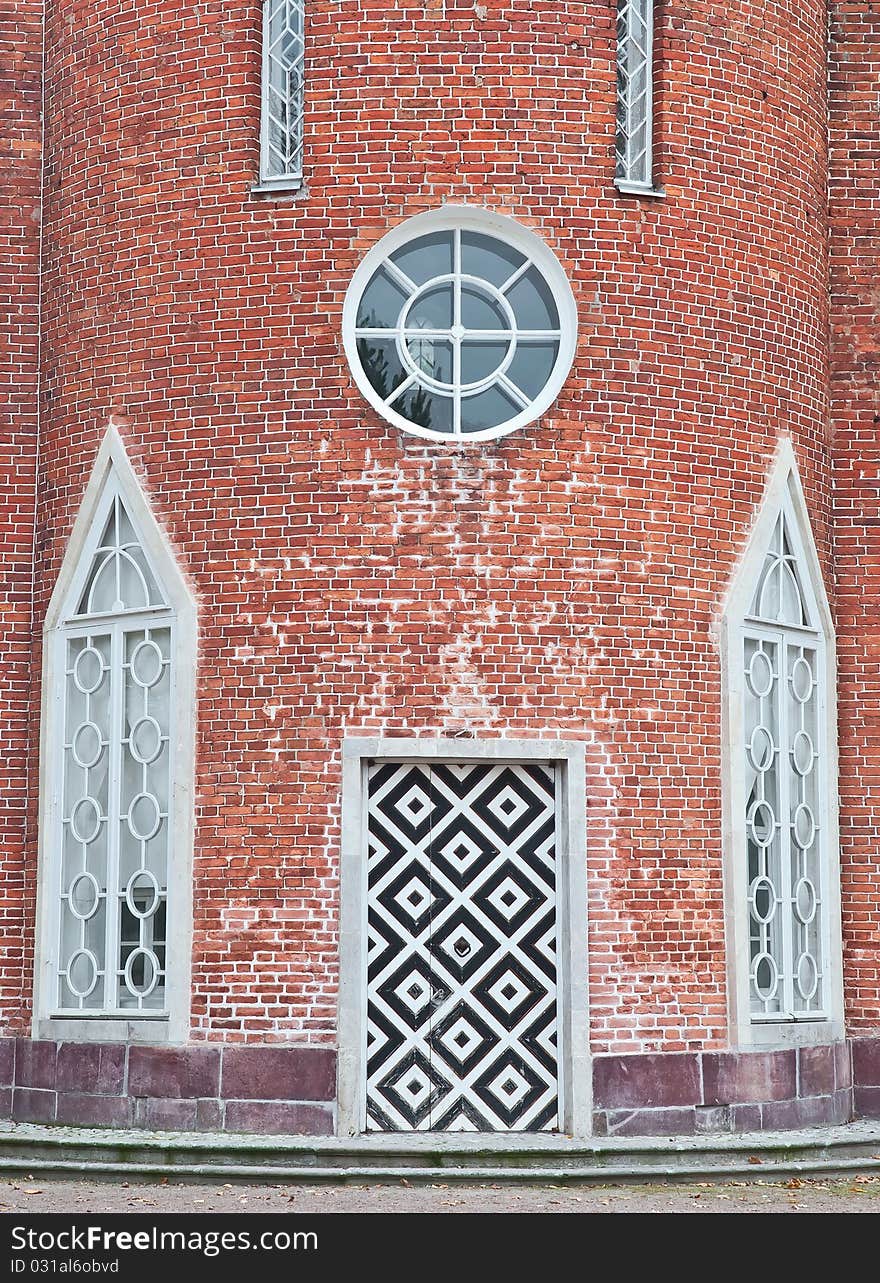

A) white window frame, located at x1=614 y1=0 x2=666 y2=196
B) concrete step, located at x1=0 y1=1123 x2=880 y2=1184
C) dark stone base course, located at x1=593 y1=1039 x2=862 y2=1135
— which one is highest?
white window frame, located at x1=614 y1=0 x2=666 y2=196

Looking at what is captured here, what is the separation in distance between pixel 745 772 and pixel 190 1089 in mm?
4317

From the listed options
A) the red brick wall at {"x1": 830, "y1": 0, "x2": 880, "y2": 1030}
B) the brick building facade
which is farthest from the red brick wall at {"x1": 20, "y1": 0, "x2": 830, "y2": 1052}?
the red brick wall at {"x1": 830, "y1": 0, "x2": 880, "y2": 1030}

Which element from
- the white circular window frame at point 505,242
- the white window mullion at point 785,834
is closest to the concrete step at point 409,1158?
the white window mullion at point 785,834

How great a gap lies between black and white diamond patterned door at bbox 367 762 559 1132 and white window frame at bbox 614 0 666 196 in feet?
13.8

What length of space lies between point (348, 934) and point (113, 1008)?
71.0 inches

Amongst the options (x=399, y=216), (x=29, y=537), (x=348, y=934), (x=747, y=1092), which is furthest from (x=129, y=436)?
(x=747, y=1092)

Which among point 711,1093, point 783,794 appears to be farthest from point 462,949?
point 783,794

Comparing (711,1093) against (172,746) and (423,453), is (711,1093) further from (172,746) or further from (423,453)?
(423,453)

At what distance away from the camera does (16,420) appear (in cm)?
1498

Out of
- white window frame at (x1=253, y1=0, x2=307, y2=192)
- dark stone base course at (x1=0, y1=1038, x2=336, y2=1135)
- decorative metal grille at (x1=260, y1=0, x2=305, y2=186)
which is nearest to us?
dark stone base course at (x1=0, y1=1038, x2=336, y2=1135)

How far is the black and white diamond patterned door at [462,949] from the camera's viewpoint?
13.2 m

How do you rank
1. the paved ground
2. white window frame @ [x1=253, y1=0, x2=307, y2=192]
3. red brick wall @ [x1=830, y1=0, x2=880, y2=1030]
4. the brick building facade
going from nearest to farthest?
1. the paved ground
2. the brick building facade
3. white window frame @ [x1=253, y1=0, x2=307, y2=192]
4. red brick wall @ [x1=830, y1=0, x2=880, y2=1030]

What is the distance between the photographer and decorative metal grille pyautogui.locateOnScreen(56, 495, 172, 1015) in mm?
13734

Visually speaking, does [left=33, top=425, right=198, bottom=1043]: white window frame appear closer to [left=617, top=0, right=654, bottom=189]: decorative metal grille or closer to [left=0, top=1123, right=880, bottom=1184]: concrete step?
[left=0, top=1123, right=880, bottom=1184]: concrete step
